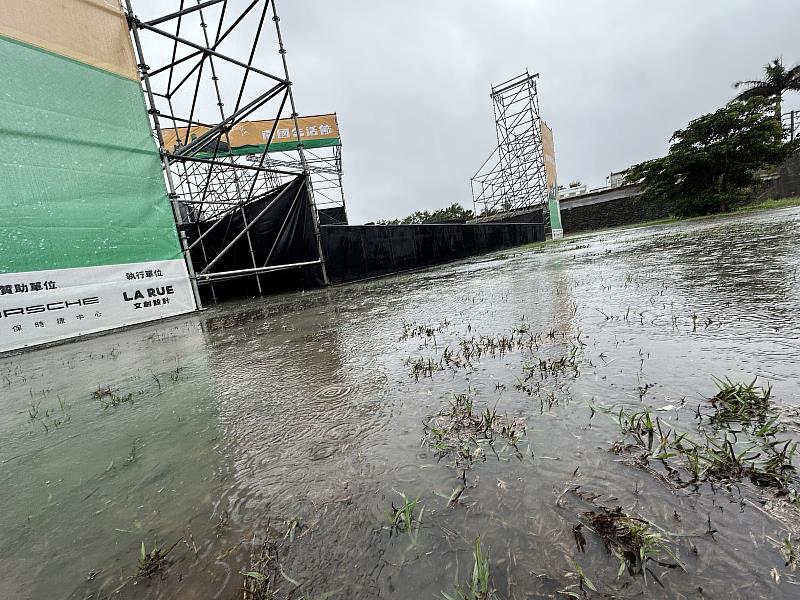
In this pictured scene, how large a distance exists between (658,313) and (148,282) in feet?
16.8

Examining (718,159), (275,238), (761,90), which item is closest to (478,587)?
(275,238)

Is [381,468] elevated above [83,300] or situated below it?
below

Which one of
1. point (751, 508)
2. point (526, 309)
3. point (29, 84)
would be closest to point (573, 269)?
point (526, 309)

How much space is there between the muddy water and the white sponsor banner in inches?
82.6

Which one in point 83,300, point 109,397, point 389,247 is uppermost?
point 389,247

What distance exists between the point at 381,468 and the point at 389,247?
6.79 m

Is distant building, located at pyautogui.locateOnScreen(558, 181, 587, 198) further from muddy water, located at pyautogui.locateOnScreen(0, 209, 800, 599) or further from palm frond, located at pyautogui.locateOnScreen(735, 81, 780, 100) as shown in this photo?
muddy water, located at pyautogui.locateOnScreen(0, 209, 800, 599)

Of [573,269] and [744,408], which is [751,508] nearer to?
[744,408]

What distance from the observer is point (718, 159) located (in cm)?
1329

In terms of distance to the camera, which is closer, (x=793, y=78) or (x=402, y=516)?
(x=402, y=516)

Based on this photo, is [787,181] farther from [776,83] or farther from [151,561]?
[151,561]

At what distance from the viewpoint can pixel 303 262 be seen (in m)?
6.46

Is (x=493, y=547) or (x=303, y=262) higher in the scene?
(x=303, y=262)

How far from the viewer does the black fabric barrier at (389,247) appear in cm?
659
